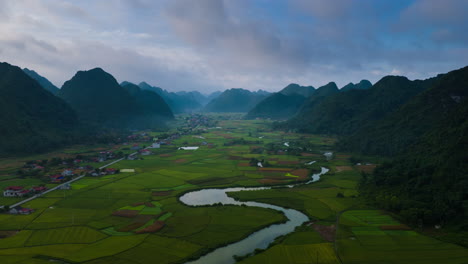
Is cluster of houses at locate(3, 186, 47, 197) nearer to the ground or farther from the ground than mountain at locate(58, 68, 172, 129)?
nearer to the ground

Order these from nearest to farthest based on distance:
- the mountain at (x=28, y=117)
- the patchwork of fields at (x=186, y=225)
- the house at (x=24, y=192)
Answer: the patchwork of fields at (x=186, y=225) → the house at (x=24, y=192) → the mountain at (x=28, y=117)

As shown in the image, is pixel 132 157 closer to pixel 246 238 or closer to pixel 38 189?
pixel 38 189

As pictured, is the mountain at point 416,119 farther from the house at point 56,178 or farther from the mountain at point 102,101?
the mountain at point 102,101

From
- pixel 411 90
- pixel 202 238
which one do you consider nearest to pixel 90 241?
pixel 202 238

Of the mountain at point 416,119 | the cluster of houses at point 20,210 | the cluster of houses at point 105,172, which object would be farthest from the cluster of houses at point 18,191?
the mountain at point 416,119

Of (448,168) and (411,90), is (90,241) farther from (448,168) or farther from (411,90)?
(411,90)

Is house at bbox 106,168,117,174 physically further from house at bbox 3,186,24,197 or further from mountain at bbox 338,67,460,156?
mountain at bbox 338,67,460,156

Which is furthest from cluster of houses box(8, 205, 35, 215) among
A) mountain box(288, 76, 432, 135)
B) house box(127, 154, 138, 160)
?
mountain box(288, 76, 432, 135)
